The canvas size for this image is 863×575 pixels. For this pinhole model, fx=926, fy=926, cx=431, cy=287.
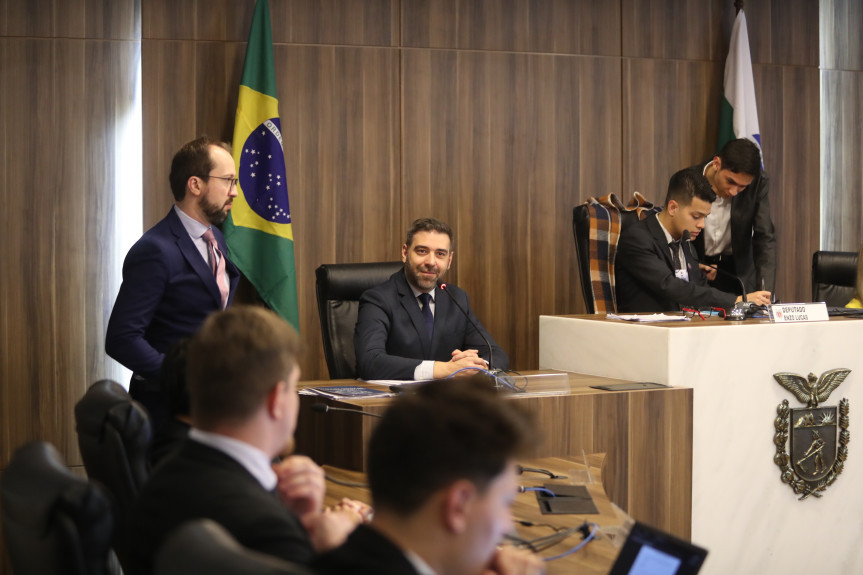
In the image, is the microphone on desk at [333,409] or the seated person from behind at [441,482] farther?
the microphone on desk at [333,409]

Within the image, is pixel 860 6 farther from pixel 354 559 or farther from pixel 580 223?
pixel 354 559

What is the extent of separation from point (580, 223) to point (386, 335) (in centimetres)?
122

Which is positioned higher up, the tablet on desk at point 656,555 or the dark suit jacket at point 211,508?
the dark suit jacket at point 211,508

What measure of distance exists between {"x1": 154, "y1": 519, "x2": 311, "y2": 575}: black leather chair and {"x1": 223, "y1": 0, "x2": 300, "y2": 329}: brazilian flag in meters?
3.62

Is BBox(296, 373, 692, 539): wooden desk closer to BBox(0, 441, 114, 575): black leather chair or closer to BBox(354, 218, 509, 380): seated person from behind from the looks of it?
BBox(354, 218, 509, 380): seated person from behind

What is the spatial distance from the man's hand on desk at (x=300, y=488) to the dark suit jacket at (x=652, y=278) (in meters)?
2.81

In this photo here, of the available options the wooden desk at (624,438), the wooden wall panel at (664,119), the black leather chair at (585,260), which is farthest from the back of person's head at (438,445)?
the wooden wall panel at (664,119)

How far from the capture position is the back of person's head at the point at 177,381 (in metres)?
1.84

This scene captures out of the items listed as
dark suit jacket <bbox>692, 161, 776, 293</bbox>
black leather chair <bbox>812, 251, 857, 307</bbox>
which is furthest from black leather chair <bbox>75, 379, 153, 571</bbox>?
black leather chair <bbox>812, 251, 857, 307</bbox>

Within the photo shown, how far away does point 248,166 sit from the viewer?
4.63 m

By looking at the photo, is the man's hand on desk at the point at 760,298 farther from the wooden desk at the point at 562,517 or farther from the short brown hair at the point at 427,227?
the wooden desk at the point at 562,517

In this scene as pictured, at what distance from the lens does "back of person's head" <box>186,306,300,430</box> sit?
1.35 m

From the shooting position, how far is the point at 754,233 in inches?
187

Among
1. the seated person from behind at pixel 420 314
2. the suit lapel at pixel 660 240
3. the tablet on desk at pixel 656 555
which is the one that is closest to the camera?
the tablet on desk at pixel 656 555
